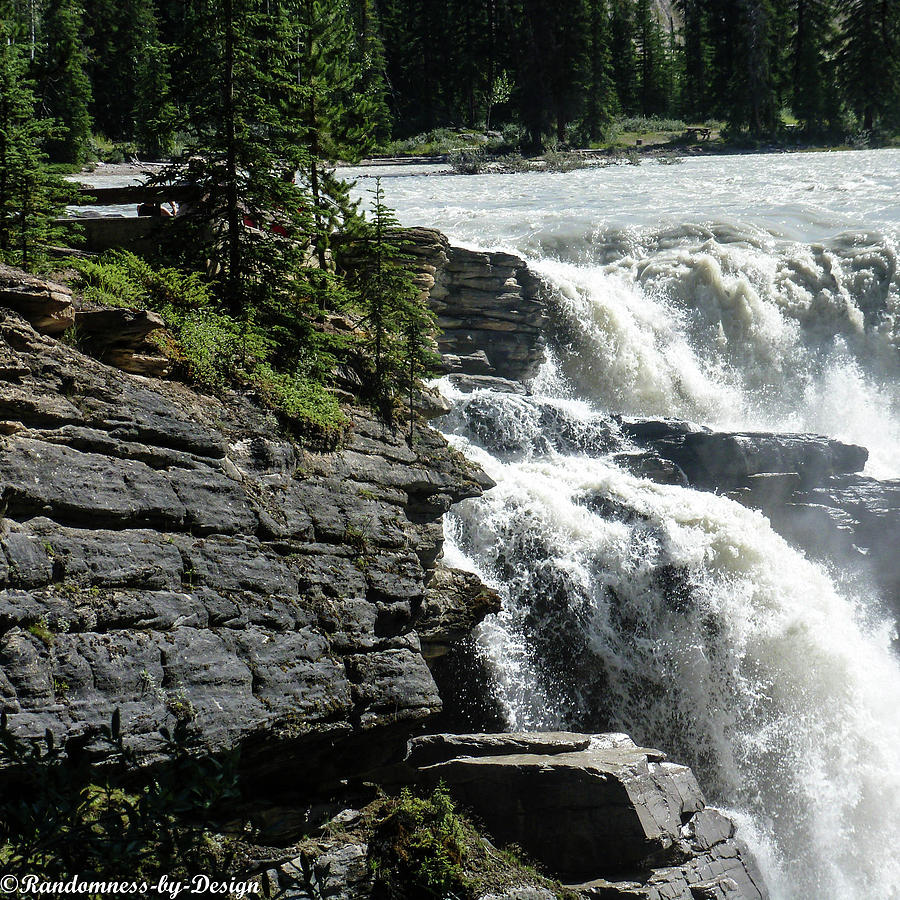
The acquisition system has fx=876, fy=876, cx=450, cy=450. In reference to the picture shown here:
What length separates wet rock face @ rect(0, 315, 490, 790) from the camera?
6.62 metres

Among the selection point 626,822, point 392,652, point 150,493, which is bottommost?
point 626,822

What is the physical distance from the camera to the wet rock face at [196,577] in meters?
6.62

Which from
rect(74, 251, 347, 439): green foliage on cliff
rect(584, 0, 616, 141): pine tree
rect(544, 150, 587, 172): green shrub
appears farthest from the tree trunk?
rect(584, 0, 616, 141): pine tree

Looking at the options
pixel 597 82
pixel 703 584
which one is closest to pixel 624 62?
pixel 597 82

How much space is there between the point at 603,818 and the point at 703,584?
492 cm

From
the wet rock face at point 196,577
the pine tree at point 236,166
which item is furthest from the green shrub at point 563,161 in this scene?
the wet rock face at point 196,577

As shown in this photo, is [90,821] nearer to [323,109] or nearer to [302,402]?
[302,402]

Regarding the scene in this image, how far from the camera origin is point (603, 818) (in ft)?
30.8

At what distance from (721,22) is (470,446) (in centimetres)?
6347

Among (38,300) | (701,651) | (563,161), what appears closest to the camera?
(38,300)

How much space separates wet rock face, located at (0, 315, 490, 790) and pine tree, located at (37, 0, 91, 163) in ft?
97.5

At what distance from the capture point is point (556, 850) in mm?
9438

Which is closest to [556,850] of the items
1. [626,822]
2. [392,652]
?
[626,822]

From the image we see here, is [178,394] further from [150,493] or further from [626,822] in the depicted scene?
[626,822]
